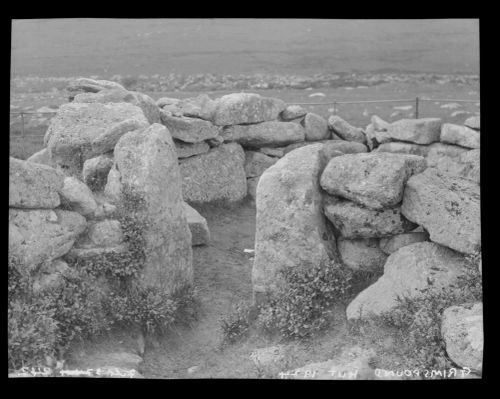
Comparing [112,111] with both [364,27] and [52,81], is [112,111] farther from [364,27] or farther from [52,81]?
[364,27]

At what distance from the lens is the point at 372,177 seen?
474 inches

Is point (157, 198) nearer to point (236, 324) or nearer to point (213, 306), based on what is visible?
point (213, 306)

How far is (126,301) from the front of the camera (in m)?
12.0

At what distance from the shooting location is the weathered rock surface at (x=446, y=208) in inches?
→ 452

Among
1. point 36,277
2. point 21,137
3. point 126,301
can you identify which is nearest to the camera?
point 36,277

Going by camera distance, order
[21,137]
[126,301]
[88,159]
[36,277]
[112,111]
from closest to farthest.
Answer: [36,277] → [126,301] → [21,137] → [88,159] → [112,111]

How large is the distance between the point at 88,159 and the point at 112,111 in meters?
1.32

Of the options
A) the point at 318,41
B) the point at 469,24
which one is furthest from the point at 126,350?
the point at 469,24

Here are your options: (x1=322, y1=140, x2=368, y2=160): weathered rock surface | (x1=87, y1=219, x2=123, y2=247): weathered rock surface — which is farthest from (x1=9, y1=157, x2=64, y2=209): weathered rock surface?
(x1=322, y1=140, x2=368, y2=160): weathered rock surface

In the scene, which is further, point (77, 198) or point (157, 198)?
point (157, 198)

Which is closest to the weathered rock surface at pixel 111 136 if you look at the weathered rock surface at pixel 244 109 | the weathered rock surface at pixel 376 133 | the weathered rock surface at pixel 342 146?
the weathered rock surface at pixel 244 109

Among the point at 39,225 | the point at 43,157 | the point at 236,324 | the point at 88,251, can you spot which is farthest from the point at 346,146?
the point at 39,225

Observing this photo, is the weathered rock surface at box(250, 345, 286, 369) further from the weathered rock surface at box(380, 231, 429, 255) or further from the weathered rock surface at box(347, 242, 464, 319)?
the weathered rock surface at box(380, 231, 429, 255)

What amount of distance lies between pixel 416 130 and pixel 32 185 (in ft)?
35.9
